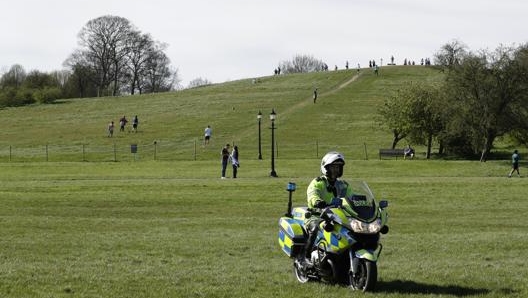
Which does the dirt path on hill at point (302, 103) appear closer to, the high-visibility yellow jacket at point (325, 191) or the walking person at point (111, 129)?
the walking person at point (111, 129)

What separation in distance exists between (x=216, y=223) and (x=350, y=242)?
1353 cm

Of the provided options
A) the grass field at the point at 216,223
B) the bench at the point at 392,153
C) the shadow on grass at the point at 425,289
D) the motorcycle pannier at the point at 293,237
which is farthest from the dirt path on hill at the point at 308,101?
the shadow on grass at the point at 425,289

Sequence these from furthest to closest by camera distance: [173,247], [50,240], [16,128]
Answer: [16,128], [50,240], [173,247]

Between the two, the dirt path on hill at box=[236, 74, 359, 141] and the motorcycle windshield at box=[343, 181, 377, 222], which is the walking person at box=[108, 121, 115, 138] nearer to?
the dirt path on hill at box=[236, 74, 359, 141]

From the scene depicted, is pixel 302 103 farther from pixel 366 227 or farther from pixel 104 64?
pixel 366 227

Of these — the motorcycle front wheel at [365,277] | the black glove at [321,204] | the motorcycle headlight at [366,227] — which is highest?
the black glove at [321,204]

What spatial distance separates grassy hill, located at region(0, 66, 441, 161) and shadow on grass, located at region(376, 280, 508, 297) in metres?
58.2

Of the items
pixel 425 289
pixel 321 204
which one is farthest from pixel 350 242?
pixel 425 289

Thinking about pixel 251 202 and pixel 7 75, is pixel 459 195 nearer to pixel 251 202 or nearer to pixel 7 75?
pixel 251 202

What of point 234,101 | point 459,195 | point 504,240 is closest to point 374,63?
point 234,101

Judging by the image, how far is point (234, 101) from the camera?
11706 centimetres

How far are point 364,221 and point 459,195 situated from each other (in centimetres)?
2485

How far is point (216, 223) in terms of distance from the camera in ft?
77.7

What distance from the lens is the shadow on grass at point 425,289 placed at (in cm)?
1072
